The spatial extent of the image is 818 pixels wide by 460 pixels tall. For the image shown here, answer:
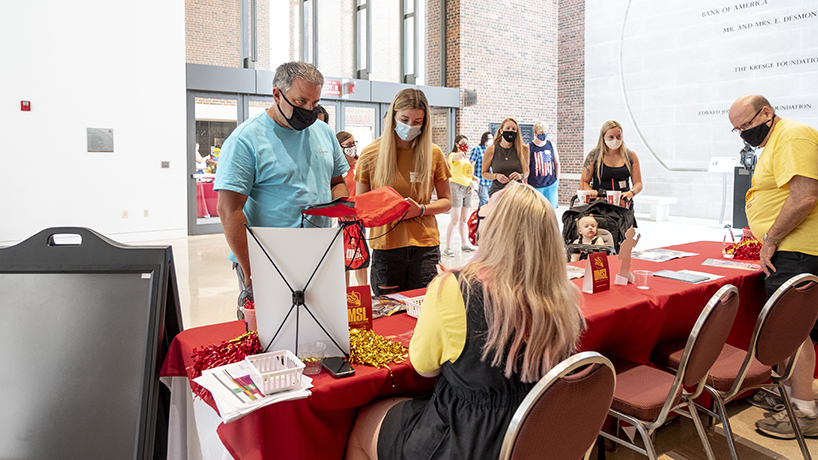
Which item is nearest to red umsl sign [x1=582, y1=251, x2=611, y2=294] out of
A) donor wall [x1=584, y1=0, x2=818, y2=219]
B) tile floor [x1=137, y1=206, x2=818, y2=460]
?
tile floor [x1=137, y1=206, x2=818, y2=460]

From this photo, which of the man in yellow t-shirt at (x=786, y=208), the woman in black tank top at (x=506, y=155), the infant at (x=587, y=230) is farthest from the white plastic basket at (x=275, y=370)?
the woman in black tank top at (x=506, y=155)

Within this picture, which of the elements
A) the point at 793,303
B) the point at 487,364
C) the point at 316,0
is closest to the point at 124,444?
the point at 487,364

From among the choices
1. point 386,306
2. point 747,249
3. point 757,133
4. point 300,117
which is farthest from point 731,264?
point 300,117

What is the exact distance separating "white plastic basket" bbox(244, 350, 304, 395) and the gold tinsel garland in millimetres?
223

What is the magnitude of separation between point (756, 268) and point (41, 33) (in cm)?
841

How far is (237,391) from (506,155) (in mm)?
5736

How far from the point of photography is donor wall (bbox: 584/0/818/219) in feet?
33.0

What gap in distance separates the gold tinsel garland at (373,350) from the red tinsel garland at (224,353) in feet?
0.93

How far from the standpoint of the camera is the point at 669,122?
1188cm

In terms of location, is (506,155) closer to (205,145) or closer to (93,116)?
(205,145)

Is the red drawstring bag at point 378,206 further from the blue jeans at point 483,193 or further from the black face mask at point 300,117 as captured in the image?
the blue jeans at point 483,193

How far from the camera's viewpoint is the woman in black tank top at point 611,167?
488cm

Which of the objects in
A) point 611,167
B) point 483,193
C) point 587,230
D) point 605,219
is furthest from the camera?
point 483,193

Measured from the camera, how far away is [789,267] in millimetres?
2848
